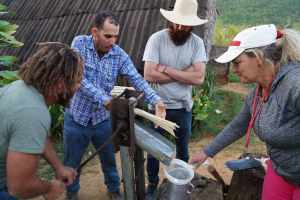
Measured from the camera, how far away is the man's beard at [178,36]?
3594 mm

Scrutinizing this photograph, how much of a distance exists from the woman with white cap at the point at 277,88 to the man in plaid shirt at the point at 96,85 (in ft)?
3.40

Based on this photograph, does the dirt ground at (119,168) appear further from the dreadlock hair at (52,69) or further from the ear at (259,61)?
the ear at (259,61)

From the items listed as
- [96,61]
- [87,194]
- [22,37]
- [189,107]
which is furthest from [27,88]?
[22,37]

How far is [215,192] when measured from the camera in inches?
139

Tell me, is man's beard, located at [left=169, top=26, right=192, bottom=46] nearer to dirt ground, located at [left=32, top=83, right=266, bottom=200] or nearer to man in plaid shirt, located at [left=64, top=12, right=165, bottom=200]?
man in plaid shirt, located at [left=64, top=12, right=165, bottom=200]

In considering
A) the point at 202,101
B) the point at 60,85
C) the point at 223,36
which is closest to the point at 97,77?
the point at 60,85

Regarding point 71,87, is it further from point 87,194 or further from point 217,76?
point 217,76

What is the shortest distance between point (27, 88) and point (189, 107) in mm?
2087

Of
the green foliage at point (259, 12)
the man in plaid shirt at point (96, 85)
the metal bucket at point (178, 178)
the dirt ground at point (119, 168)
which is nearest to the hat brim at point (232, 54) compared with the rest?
the metal bucket at point (178, 178)

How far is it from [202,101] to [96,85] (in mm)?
3489

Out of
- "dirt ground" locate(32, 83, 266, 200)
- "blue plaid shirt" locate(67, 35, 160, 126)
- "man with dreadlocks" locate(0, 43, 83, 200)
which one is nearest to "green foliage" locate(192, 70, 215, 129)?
"dirt ground" locate(32, 83, 266, 200)

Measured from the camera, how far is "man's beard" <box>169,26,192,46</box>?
359 cm

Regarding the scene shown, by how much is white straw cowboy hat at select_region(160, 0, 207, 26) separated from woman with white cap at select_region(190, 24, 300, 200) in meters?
1.18

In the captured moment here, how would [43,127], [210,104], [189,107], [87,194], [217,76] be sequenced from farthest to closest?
[217,76] → [210,104] → [87,194] → [189,107] → [43,127]
